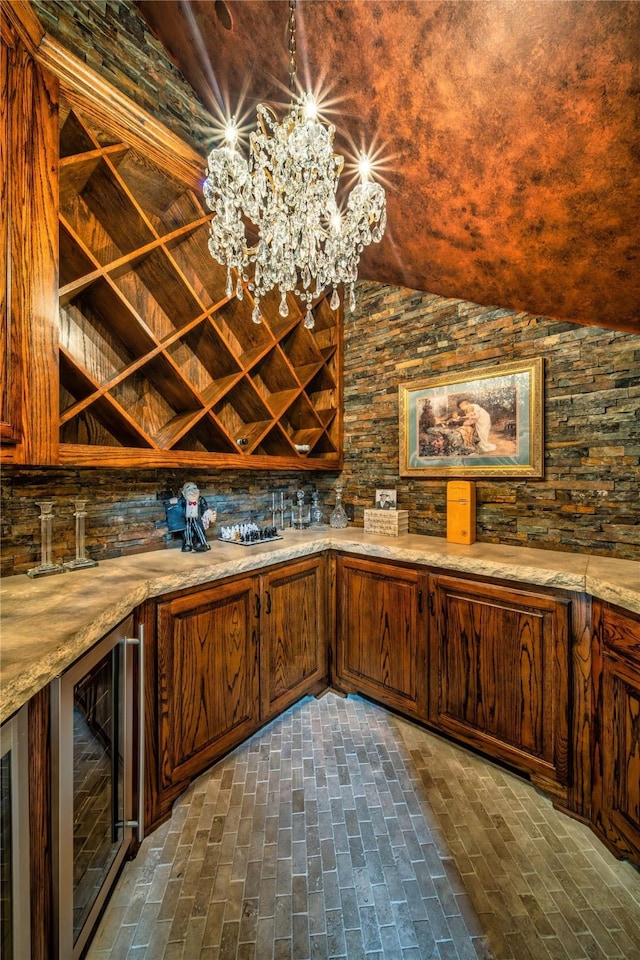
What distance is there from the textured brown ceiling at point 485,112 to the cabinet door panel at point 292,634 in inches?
70.7

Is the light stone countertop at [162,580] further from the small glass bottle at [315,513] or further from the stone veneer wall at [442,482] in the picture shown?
the small glass bottle at [315,513]

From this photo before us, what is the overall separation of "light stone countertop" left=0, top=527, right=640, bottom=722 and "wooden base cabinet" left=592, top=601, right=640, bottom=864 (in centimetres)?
11

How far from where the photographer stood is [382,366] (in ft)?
8.36

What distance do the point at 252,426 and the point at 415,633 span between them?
1528 millimetres

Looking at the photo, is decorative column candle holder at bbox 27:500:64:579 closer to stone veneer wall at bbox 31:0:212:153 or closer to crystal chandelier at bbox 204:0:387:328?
crystal chandelier at bbox 204:0:387:328

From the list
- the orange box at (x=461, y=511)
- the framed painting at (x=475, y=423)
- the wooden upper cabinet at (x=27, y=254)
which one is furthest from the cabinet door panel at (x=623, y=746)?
the wooden upper cabinet at (x=27, y=254)

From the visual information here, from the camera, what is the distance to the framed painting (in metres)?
1.93

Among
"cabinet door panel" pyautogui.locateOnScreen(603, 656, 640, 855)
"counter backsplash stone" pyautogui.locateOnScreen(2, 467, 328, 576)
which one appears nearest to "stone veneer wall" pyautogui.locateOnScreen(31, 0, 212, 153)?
"counter backsplash stone" pyautogui.locateOnScreen(2, 467, 328, 576)

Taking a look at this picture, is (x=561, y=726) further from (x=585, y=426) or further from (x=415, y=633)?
(x=585, y=426)

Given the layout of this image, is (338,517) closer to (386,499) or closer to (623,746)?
(386,499)

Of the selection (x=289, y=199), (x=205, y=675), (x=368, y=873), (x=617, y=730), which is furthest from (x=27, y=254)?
(x=617, y=730)

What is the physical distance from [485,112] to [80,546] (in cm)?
222

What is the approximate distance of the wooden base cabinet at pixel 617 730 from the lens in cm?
125

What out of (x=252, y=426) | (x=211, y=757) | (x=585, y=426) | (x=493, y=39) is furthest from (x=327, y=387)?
(x=211, y=757)
